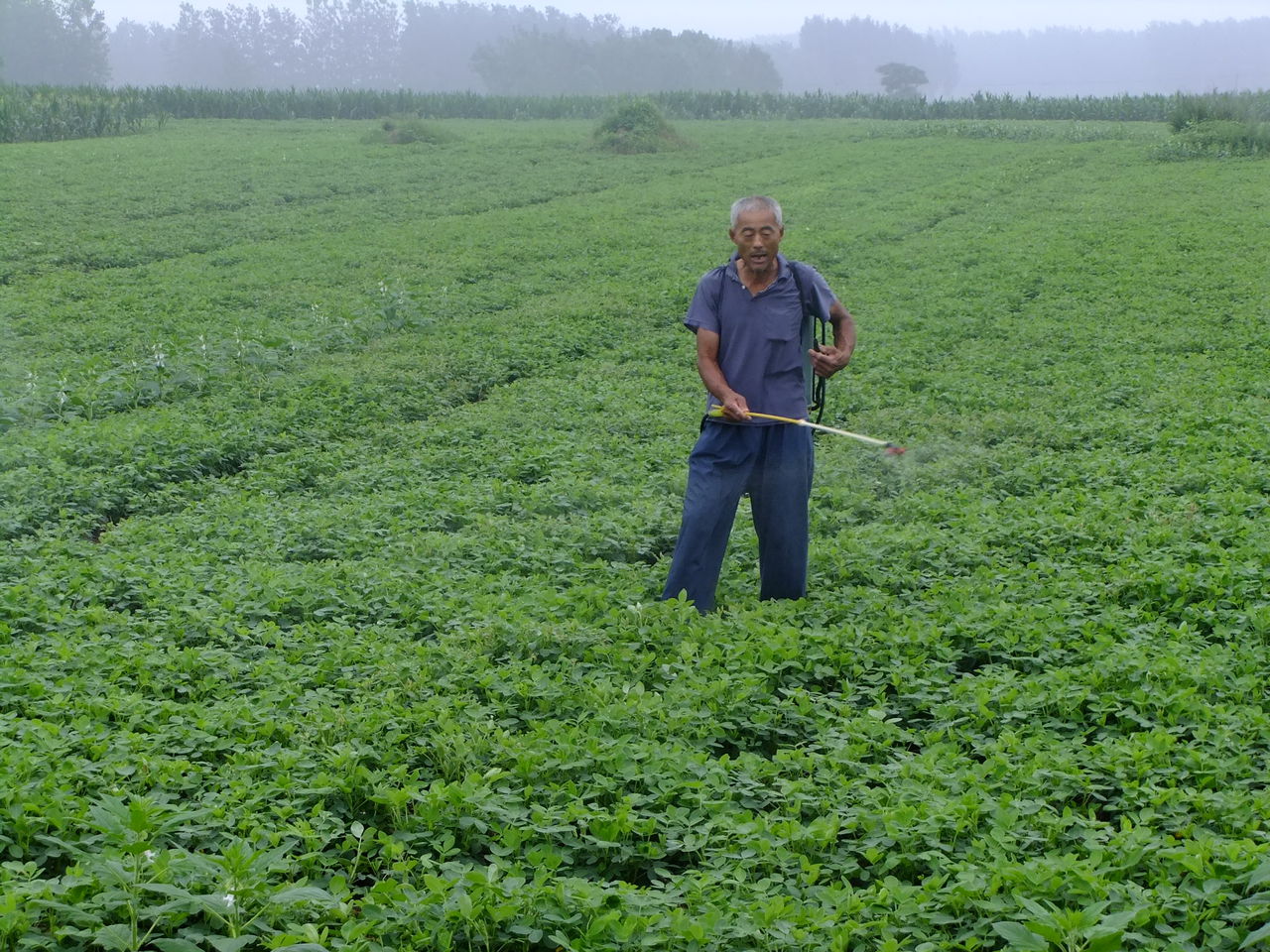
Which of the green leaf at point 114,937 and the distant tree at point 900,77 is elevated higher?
the distant tree at point 900,77

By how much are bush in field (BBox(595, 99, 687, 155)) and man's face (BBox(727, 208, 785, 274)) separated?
3536cm

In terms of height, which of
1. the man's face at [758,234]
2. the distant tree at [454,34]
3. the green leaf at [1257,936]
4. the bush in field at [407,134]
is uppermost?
the distant tree at [454,34]

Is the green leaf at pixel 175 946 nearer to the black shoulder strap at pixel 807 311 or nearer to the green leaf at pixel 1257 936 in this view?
the green leaf at pixel 1257 936

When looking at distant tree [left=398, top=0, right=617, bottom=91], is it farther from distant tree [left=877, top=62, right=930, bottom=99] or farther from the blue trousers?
the blue trousers

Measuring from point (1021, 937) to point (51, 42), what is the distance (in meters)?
116

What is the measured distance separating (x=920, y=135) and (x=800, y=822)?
141 feet

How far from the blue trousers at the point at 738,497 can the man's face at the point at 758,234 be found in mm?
888

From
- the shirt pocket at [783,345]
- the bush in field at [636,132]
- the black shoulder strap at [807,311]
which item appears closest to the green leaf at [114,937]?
the shirt pocket at [783,345]

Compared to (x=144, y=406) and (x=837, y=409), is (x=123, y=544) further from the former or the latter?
(x=837, y=409)

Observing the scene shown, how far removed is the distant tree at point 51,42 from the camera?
10044cm

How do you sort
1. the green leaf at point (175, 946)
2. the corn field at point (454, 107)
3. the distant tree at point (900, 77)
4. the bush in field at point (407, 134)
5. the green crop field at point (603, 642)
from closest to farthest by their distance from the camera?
the green leaf at point (175, 946) → the green crop field at point (603, 642) → the corn field at point (454, 107) → the bush in field at point (407, 134) → the distant tree at point (900, 77)

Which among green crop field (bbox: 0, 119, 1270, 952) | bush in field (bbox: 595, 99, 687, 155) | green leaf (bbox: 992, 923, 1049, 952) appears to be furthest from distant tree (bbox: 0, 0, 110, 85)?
green leaf (bbox: 992, 923, 1049, 952)

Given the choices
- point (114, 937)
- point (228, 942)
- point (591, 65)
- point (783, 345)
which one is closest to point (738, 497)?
point (783, 345)

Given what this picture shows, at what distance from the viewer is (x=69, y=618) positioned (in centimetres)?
596
